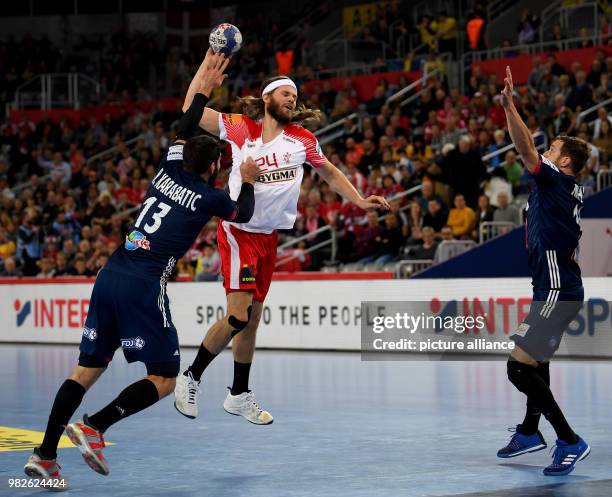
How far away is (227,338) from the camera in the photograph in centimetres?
938

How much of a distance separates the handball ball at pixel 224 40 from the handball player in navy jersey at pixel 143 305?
1.32 m

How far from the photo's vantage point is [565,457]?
302 inches

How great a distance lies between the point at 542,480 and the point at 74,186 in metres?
24.1

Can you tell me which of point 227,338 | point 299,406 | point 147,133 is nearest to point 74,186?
point 147,133

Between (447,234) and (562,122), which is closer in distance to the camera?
(447,234)

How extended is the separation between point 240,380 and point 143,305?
2.55 meters

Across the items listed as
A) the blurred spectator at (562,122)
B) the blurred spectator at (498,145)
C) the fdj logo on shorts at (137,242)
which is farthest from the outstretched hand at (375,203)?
the blurred spectator at (498,145)

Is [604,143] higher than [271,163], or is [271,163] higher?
[604,143]

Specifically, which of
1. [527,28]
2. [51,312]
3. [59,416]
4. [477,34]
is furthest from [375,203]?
[477,34]

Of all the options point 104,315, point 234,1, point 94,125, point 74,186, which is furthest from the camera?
point 234,1

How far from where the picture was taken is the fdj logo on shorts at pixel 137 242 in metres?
7.36

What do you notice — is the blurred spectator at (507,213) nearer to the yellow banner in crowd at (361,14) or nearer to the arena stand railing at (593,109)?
the arena stand railing at (593,109)

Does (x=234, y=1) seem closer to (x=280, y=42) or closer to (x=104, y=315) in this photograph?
(x=280, y=42)

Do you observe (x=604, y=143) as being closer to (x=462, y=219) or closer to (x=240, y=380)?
(x=462, y=219)
